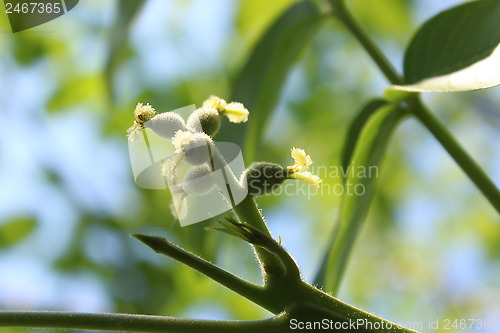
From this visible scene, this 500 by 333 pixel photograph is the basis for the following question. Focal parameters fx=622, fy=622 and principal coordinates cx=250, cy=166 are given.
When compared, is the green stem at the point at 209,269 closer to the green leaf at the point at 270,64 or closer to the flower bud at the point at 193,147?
the flower bud at the point at 193,147

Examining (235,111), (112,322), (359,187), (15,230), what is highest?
(235,111)

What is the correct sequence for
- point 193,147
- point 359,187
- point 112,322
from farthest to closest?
point 359,187
point 193,147
point 112,322

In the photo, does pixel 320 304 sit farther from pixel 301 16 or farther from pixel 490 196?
pixel 301 16

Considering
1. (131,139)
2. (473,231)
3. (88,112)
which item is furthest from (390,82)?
(473,231)

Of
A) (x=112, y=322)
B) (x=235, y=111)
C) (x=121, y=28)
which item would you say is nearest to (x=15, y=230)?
(x=121, y=28)

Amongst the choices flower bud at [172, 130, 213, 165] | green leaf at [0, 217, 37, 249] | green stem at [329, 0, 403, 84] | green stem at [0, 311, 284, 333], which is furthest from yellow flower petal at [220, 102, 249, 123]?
green leaf at [0, 217, 37, 249]

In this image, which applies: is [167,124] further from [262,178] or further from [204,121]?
[262,178]

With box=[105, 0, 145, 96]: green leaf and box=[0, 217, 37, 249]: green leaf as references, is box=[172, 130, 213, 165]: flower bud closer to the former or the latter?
box=[105, 0, 145, 96]: green leaf
